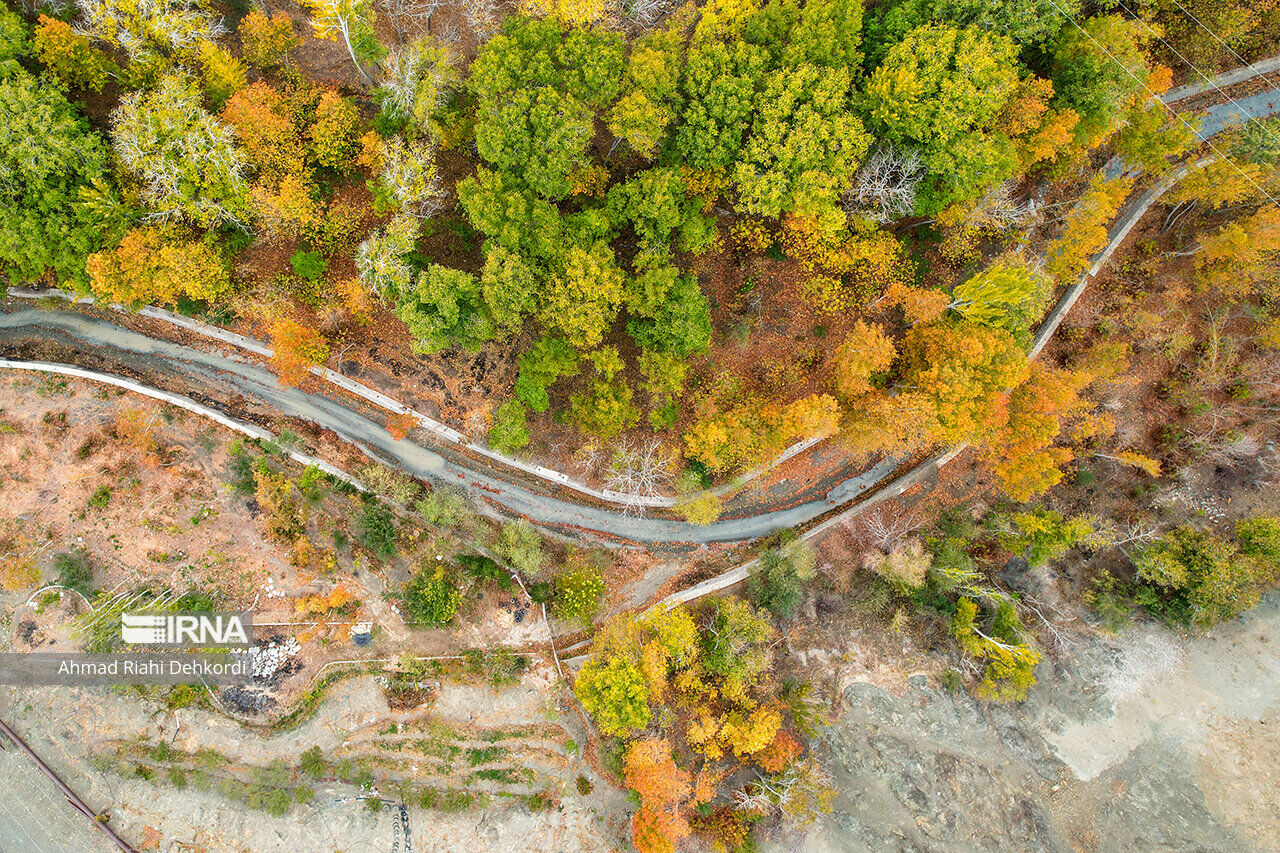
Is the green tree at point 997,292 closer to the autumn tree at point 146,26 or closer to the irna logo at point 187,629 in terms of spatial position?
the autumn tree at point 146,26

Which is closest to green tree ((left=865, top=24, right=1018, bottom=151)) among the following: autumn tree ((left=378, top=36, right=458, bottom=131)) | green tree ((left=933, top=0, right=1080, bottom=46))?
green tree ((left=933, top=0, right=1080, bottom=46))

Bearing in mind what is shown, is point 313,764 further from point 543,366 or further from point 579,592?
point 543,366

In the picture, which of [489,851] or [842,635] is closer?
[489,851]

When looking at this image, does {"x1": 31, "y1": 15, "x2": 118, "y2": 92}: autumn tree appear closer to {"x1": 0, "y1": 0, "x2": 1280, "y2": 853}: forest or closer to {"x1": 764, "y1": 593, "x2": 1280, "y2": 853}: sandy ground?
{"x1": 0, "y1": 0, "x2": 1280, "y2": 853}: forest

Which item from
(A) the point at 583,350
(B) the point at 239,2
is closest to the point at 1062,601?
(A) the point at 583,350

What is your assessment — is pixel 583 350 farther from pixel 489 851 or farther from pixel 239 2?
pixel 489 851

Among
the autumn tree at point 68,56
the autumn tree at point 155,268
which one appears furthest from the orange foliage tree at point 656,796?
the autumn tree at point 68,56
